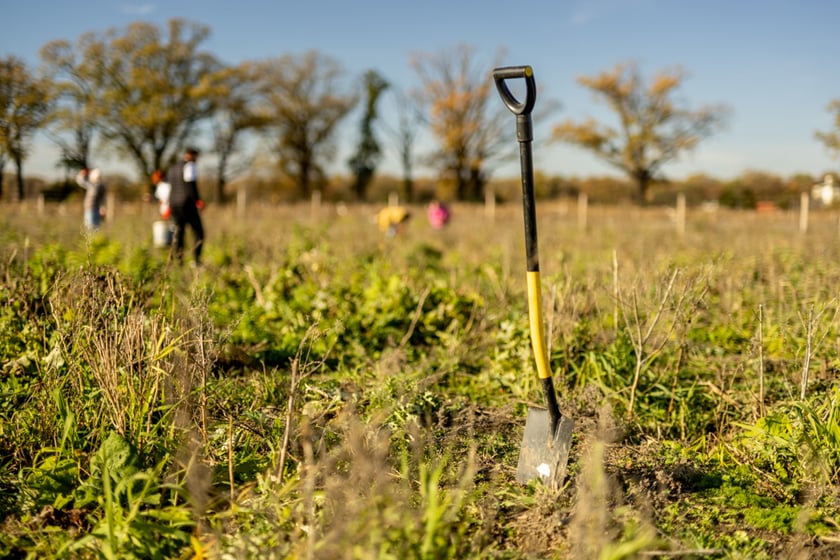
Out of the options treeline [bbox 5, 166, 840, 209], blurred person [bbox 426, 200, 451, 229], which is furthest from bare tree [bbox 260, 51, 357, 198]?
blurred person [bbox 426, 200, 451, 229]

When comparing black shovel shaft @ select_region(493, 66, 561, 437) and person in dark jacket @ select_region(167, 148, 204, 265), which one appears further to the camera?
person in dark jacket @ select_region(167, 148, 204, 265)

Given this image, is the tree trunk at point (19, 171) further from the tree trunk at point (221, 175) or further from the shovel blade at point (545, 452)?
the tree trunk at point (221, 175)

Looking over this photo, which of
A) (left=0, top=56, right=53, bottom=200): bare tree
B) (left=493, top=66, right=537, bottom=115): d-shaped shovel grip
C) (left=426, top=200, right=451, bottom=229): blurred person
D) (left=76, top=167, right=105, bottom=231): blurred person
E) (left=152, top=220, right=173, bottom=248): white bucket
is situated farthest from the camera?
(left=426, top=200, right=451, bottom=229): blurred person

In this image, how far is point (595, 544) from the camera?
1804 mm

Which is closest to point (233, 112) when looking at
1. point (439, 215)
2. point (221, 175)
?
point (221, 175)

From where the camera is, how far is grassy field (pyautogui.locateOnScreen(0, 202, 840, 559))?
201 cm

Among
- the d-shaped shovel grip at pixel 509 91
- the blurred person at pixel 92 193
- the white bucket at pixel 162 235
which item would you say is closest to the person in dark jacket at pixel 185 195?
the white bucket at pixel 162 235

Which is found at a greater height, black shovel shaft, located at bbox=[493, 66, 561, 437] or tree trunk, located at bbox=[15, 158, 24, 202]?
tree trunk, located at bbox=[15, 158, 24, 202]

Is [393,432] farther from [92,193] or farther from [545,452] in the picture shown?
[92,193]

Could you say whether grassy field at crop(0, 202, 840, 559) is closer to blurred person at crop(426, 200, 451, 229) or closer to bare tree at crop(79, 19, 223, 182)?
blurred person at crop(426, 200, 451, 229)

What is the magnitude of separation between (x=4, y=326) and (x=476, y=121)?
130 ft

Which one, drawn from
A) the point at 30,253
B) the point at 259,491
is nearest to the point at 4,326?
the point at 259,491

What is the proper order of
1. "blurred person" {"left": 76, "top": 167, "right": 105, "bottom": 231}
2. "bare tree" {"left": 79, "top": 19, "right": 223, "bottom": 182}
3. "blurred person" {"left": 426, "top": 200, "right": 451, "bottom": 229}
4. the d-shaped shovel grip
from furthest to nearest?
"bare tree" {"left": 79, "top": 19, "right": 223, "bottom": 182}
"blurred person" {"left": 426, "top": 200, "right": 451, "bottom": 229}
"blurred person" {"left": 76, "top": 167, "right": 105, "bottom": 231}
the d-shaped shovel grip

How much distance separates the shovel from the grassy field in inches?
3.6
